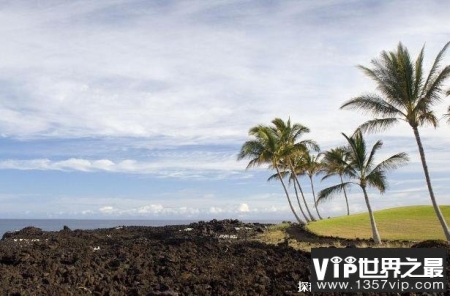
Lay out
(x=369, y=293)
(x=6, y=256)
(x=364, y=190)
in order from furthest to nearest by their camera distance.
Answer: (x=364, y=190) < (x=6, y=256) < (x=369, y=293)

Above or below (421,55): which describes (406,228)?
below

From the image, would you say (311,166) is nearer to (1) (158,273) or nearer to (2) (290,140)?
(2) (290,140)

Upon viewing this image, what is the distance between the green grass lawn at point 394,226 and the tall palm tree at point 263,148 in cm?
633

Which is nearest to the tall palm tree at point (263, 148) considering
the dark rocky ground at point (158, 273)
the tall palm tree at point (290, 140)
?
the tall palm tree at point (290, 140)

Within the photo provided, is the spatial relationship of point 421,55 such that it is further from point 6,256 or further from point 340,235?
point 6,256

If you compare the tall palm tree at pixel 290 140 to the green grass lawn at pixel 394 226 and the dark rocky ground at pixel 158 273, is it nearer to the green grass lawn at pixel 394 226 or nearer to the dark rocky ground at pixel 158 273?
the green grass lawn at pixel 394 226

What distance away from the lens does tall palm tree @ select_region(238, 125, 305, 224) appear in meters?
42.1

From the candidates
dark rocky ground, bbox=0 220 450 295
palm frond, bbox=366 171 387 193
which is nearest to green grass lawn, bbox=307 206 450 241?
palm frond, bbox=366 171 387 193

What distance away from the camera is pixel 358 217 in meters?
43.0

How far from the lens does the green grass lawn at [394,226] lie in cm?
3206

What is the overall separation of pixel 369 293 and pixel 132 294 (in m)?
5.31

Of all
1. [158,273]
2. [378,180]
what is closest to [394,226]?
[378,180]

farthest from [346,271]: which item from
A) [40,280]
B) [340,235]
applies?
[340,235]

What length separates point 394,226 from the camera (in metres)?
36.4
